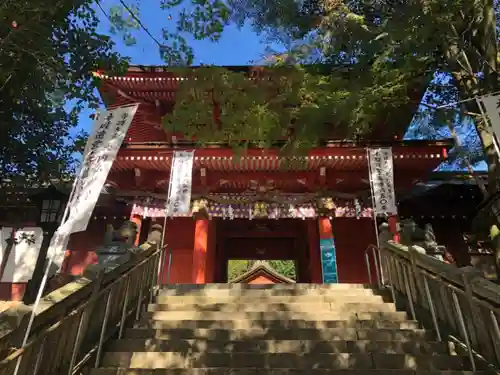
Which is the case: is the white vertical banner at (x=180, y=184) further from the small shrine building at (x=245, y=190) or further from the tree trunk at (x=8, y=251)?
the tree trunk at (x=8, y=251)

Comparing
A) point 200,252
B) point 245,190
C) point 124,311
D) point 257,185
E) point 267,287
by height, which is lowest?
point 124,311

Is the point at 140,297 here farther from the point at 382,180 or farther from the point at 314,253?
the point at 314,253

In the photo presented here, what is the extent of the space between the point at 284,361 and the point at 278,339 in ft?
1.96

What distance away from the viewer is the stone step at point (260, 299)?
6.19 m

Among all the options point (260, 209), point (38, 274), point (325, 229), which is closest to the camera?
point (325, 229)

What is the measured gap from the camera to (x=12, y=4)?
5.32 metres

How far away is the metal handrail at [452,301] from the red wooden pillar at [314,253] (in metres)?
4.75

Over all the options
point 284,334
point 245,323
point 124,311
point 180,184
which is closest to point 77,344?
point 124,311

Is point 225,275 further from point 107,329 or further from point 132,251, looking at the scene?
point 107,329

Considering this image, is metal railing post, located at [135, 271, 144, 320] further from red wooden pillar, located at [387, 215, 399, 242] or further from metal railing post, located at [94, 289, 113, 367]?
red wooden pillar, located at [387, 215, 399, 242]

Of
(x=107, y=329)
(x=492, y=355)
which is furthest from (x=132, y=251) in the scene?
(x=492, y=355)

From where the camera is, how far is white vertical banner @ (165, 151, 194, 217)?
9.41 m

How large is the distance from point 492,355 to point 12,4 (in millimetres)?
7335

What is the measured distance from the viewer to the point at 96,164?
6133 millimetres
